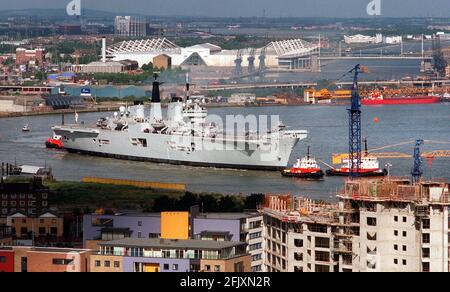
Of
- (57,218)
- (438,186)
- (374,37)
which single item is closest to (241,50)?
(374,37)

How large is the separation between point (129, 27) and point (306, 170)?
39.7m

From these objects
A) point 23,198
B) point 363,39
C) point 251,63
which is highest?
point 363,39

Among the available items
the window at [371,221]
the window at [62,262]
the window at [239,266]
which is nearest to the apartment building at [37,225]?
the window at [62,262]

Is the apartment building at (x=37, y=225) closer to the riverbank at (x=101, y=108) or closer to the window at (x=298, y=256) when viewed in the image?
the window at (x=298, y=256)

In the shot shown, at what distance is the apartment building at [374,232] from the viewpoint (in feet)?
21.1

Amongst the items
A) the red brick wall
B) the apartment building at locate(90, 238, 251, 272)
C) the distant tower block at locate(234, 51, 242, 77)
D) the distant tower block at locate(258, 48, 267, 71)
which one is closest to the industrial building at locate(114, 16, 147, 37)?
the distant tower block at locate(258, 48, 267, 71)

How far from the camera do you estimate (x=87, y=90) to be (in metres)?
33.5

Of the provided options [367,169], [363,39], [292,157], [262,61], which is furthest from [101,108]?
[363,39]

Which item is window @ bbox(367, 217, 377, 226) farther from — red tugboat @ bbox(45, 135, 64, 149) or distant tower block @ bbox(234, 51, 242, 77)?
distant tower block @ bbox(234, 51, 242, 77)

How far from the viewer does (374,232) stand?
21.5 feet

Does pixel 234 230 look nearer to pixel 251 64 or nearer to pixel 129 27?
pixel 251 64

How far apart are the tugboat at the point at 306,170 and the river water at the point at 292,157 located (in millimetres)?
130

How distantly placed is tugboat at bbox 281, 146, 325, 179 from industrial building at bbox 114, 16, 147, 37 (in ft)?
125
